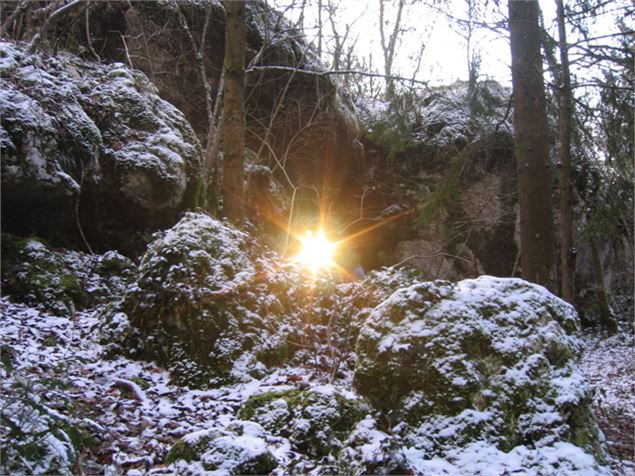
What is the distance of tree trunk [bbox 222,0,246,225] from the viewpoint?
683cm

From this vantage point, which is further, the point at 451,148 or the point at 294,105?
the point at 451,148

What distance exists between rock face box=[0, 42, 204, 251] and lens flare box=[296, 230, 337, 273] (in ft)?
7.50

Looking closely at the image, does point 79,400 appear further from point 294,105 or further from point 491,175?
point 491,175

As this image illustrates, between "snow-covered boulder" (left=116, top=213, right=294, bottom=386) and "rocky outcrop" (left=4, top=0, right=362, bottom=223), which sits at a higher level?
"rocky outcrop" (left=4, top=0, right=362, bottom=223)

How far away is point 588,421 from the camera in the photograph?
3.57 metres

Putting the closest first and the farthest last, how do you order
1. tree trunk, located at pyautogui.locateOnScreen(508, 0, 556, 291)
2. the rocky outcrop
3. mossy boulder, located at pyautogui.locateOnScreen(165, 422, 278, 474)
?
mossy boulder, located at pyautogui.locateOnScreen(165, 422, 278, 474), tree trunk, located at pyautogui.locateOnScreen(508, 0, 556, 291), the rocky outcrop

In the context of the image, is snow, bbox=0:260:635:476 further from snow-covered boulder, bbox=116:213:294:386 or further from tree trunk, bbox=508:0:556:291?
tree trunk, bbox=508:0:556:291

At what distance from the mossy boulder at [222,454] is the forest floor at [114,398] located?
14 centimetres

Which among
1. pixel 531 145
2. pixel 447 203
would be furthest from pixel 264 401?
pixel 447 203

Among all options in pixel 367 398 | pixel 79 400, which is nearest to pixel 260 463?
pixel 367 398

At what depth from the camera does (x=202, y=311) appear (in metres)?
4.93

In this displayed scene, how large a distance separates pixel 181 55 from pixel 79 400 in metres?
9.12

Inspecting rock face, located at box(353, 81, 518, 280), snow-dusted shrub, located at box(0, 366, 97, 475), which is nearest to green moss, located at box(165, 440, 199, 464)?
snow-dusted shrub, located at box(0, 366, 97, 475)

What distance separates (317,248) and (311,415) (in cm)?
720
